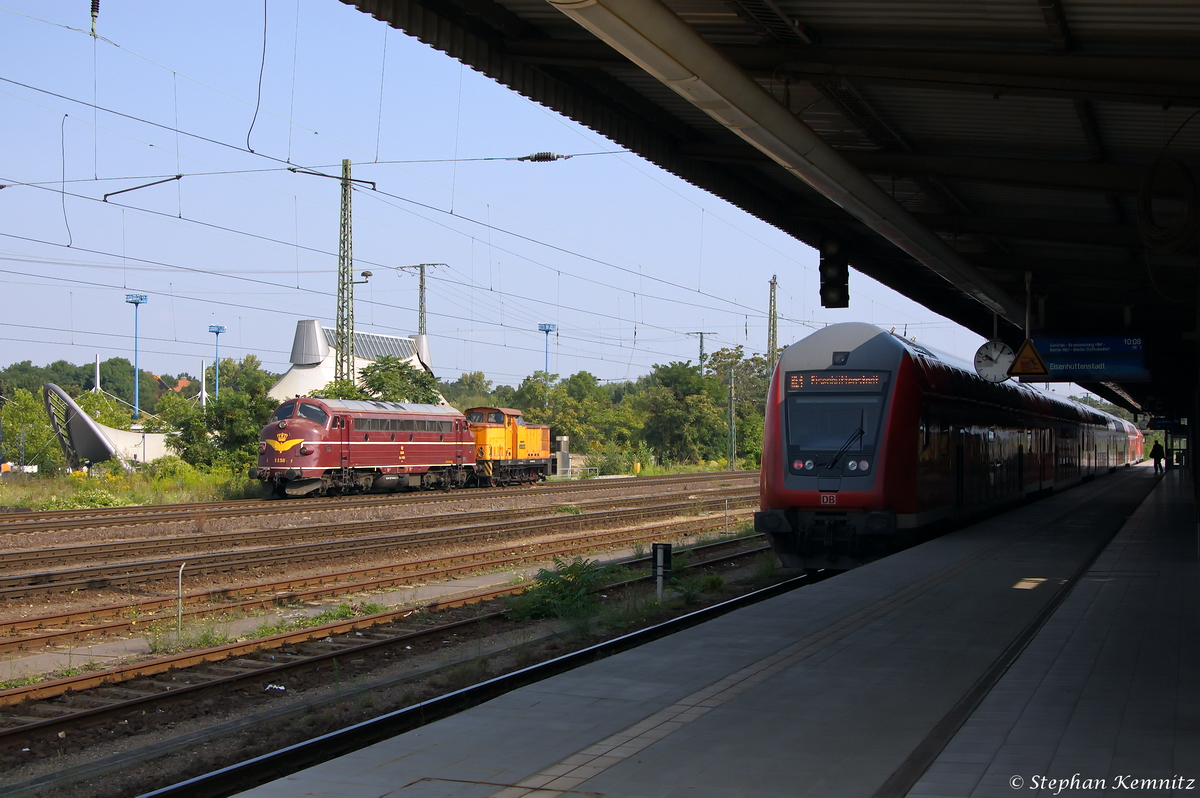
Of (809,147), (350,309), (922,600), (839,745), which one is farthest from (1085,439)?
(839,745)

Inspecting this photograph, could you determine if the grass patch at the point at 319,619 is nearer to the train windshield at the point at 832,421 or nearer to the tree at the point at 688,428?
the train windshield at the point at 832,421

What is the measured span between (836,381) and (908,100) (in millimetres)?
5410

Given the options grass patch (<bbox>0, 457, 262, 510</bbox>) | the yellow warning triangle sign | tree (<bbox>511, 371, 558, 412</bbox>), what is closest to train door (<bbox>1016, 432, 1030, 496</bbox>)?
the yellow warning triangle sign

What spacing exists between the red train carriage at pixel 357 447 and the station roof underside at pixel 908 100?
18678 mm

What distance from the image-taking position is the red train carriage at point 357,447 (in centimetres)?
2923

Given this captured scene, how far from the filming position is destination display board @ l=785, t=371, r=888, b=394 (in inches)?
537

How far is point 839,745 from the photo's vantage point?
5.51 meters

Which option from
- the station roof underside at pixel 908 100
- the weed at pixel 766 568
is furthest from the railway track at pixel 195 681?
the station roof underside at pixel 908 100

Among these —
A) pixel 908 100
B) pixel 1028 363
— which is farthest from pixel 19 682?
pixel 1028 363

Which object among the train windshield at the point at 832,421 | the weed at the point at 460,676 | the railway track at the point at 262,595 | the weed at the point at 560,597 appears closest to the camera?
the weed at the point at 460,676

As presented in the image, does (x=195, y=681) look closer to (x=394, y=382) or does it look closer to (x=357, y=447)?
(x=357, y=447)

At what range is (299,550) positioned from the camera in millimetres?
16766

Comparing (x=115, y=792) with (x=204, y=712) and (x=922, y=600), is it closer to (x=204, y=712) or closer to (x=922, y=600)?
(x=204, y=712)

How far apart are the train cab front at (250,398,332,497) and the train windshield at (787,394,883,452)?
18.8 metres
